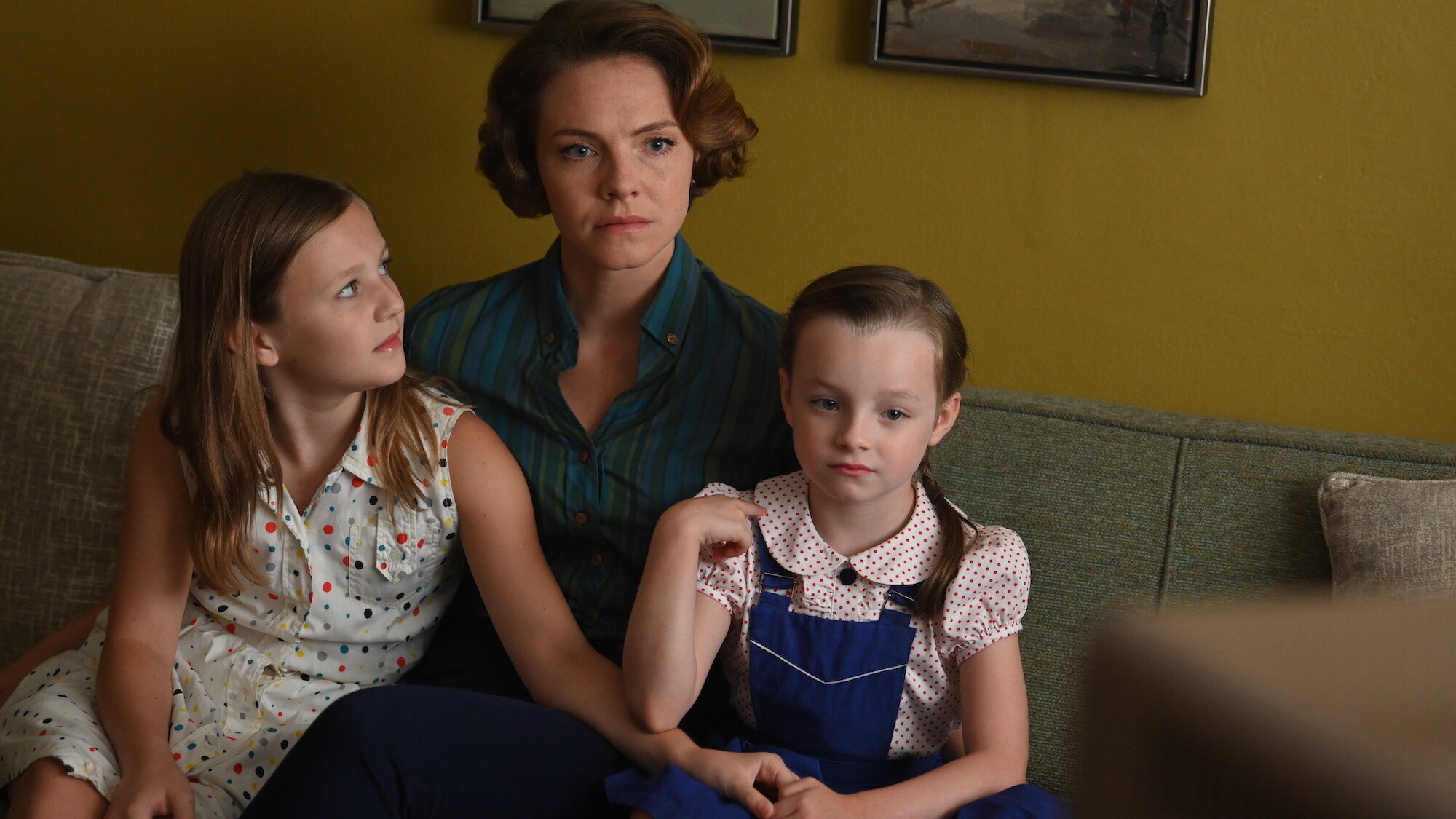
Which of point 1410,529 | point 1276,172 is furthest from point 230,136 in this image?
point 1410,529

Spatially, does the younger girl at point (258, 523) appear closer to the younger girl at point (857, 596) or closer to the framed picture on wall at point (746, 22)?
the younger girl at point (857, 596)

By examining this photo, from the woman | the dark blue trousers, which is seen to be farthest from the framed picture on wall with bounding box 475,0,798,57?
the dark blue trousers

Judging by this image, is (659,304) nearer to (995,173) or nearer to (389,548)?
(389,548)

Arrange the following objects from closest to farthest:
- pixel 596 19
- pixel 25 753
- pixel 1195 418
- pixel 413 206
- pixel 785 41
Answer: pixel 25 753, pixel 596 19, pixel 1195 418, pixel 785 41, pixel 413 206

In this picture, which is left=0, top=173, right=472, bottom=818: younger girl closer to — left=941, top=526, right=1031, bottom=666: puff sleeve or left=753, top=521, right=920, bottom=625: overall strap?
left=753, top=521, right=920, bottom=625: overall strap

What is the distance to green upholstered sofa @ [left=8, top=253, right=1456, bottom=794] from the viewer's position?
1.56m

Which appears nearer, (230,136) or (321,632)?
(321,632)

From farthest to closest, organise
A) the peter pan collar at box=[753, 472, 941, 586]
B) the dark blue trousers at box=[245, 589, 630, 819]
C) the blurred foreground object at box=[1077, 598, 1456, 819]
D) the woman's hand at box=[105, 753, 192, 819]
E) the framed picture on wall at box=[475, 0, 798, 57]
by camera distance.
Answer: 1. the framed picture on wall at box=[475, 0, 798, 57]
2. the peter pan collar at box=[753, 472, 941, 586]
3. the woman's hand at box=[105, 753, 192, 819]
4. the dark blue trousers at box=[245, 589, 630, 819]
5. the blurred foreground object at box=[1077, 598, 1456, 819]

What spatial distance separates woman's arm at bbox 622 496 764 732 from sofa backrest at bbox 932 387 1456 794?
42 cm

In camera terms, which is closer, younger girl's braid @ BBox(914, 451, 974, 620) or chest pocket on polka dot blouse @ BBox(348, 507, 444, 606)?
younger girl's braid @ BBox(914, 451, 974, 620)

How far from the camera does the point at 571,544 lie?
1608 mm

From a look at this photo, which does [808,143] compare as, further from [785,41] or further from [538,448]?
[538,448]

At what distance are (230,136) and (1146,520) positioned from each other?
65.4 inches

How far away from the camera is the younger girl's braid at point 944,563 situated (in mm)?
1387
